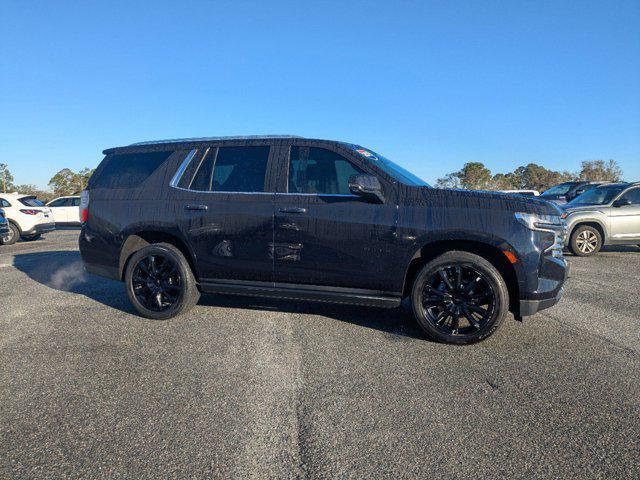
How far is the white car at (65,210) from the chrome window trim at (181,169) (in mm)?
16815

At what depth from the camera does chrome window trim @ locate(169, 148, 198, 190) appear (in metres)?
4.47

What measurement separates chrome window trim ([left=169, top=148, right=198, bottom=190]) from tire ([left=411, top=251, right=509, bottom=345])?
2.69m

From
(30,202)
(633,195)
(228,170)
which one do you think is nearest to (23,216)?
(30,202)

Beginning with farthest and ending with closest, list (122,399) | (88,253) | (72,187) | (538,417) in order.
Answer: (72,187) → (88,253) → (122,399) → (538,417)

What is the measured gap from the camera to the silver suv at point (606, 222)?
9656mm

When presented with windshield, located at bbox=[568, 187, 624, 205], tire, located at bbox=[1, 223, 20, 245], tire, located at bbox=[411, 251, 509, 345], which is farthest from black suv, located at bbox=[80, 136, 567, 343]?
tire, located at bbox=[1, 223, 20, 245]

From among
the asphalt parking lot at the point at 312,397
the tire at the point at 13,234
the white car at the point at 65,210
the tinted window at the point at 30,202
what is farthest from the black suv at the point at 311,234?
the white car at the point at 65,210

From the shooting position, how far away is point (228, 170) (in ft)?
14.4

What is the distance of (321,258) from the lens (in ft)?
13.0

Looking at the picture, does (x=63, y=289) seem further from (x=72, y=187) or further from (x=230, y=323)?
(x=72, y=187)

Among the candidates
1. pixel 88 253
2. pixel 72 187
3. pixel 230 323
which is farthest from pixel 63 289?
pixel 72 187

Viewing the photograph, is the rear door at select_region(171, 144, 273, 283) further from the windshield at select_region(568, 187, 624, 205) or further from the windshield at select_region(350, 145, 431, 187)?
the windshield at select_region(568, 187, 624, 205)

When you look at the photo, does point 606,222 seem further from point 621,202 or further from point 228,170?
point 228,170

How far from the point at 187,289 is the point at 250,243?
0.87m
